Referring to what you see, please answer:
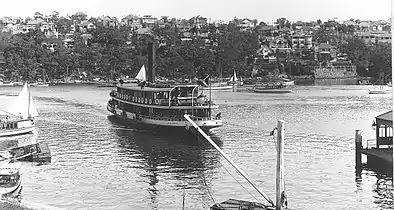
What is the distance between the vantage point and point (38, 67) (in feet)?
96.1

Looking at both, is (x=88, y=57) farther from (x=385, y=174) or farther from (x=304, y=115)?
(x=385, y=174)

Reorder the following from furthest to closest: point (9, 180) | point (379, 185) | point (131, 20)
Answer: point (131, 20) → point (379, 185) → point (9, 180)

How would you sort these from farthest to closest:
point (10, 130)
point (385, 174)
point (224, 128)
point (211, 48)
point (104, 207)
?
point (211, 48) → point (224, 128) → point (10, 130) → point (385, 174) → point (104, 207)

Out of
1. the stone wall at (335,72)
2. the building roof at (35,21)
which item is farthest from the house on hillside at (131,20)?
the stone wall at (335,72)

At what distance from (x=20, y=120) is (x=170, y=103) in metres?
2.37

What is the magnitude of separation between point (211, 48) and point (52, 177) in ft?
80.7

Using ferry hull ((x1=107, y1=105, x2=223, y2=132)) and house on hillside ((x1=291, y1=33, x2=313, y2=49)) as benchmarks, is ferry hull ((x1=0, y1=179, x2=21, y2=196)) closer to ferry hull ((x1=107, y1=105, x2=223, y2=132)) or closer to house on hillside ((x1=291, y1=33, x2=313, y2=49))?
ferry hull ((x1=107, y1=105, x2=223, y2=132))

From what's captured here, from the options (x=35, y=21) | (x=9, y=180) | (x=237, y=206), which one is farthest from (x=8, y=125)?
(x=35, y=21)

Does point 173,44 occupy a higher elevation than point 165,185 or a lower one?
higher

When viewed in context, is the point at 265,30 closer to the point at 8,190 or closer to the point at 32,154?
the point at 32,154

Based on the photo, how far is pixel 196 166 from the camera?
7527 millimetres

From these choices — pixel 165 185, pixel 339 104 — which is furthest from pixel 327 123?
pixel 165 185

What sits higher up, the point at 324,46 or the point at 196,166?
the point at 324,46

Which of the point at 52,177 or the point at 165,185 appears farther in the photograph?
the point at 52,177
